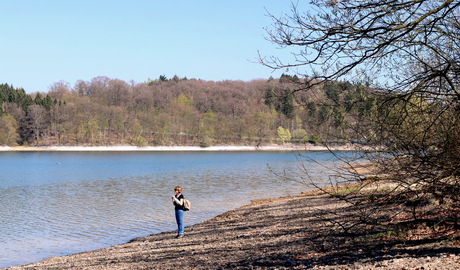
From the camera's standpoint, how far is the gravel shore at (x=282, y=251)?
28.4 ft

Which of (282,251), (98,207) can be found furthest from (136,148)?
(282,251)

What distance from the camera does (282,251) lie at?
11.1 m

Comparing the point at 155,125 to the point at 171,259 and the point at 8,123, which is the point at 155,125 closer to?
the point at 8,123

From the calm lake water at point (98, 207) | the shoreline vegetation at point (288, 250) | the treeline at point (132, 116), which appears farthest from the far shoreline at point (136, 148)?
the shoreline vegetation at point (288, 250)

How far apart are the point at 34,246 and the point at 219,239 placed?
881 centimetres

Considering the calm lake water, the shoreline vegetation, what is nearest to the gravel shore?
the shoreline vegetation

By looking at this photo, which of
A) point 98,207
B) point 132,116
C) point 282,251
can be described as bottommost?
point 98,207

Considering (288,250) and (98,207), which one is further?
(98,207)

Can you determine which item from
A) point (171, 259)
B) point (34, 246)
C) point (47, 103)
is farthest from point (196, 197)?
point (47, 103)

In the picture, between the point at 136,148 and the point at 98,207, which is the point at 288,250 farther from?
the point at 136,148

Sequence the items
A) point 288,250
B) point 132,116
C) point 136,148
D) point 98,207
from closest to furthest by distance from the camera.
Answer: point 288,250 < point 98,207 < point 136,148 < point 132,116

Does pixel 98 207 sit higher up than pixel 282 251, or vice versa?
pixel 282 251

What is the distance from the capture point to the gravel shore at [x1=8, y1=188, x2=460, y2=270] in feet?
28.4

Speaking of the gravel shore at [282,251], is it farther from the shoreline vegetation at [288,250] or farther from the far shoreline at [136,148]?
the far shoreline at [136,148]
